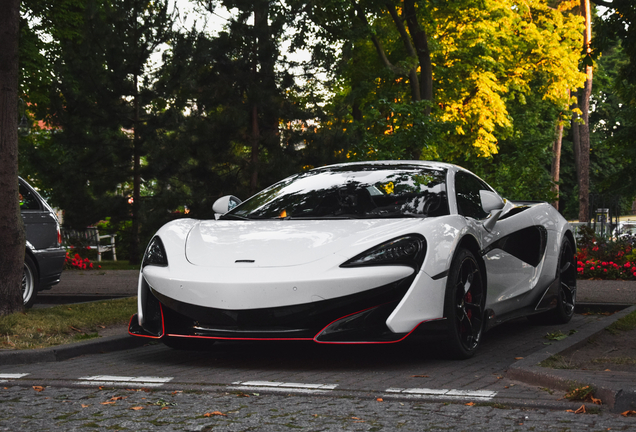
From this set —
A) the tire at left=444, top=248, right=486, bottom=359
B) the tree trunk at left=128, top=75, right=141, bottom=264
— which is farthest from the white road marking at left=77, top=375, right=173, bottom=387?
→ the tree trunk at left=128, top=75, right=141, bottom=264

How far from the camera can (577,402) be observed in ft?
14.4

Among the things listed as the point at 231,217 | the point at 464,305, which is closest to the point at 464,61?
the point at 231,217

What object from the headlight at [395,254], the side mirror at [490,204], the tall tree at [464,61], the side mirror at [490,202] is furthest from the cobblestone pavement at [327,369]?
the tall tree at [464,61]

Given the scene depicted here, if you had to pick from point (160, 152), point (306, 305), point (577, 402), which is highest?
point (160, 152)

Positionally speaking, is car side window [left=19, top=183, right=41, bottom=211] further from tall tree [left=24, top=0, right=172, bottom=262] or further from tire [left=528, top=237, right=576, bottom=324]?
tall tree [left=24, top=0, right=172, bottom=262]

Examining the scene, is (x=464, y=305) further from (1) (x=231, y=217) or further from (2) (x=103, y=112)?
(2) (x=103, y=112)

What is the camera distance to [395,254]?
5355 millimetres

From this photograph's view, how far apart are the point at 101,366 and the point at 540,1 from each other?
31.9 metres

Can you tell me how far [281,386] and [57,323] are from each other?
3.08 meters

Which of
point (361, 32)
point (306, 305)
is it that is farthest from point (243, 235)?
point (361, 32)

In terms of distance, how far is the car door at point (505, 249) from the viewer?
641cm

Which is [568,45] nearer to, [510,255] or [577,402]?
[510,255]

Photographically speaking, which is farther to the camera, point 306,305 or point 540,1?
point 540,1

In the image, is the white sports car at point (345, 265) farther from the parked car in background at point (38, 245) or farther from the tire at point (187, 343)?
the parked car in background at point (38, 245)
